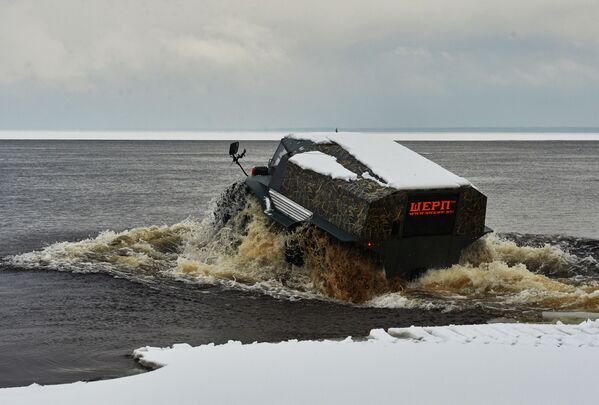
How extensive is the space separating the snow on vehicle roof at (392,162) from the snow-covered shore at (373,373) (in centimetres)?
388

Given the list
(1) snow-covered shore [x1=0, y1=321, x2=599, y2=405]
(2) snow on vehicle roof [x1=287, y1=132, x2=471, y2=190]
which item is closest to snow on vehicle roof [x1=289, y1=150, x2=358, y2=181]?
(2) snow on vehicle roof [x1=287, y1=132, x2=471, y2=190]

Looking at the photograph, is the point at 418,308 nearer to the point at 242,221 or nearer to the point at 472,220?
the point at 472,220

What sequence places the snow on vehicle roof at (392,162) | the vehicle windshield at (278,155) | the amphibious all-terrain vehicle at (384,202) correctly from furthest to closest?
the vehicle windshield at (278,155), the snow on vehicle roof at (392,162), the amphibious all-terrain vehicle at (384,202)

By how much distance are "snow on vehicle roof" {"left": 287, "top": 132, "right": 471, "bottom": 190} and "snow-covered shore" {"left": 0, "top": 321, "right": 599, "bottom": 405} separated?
3877mm

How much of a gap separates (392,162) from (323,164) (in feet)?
3.81

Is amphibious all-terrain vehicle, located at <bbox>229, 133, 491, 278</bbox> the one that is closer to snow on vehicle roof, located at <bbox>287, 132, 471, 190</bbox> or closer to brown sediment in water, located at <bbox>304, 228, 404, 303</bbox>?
snow on vehicle roof, located at <bbox>287, 132, 471, 190</bbox>

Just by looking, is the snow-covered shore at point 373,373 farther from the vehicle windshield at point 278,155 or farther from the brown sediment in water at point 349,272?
the vehicle windshield at point 278,155

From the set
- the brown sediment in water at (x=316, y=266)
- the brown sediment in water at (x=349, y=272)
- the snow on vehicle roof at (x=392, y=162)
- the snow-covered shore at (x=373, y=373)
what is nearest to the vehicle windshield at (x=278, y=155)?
the snow on vehicle roof at (x=392, y=162)

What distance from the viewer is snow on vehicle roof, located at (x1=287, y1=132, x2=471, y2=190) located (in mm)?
11625

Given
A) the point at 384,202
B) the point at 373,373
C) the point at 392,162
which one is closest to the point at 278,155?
the point at 392,162

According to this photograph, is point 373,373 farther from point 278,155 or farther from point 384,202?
point 278,155

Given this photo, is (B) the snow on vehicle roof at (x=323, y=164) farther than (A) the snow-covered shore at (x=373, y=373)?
Yes

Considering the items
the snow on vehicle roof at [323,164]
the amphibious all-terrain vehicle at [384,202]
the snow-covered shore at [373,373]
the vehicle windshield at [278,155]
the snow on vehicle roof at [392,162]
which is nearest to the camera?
the snow-covered shore at [373,373]

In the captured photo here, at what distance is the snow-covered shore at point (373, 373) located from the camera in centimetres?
585
